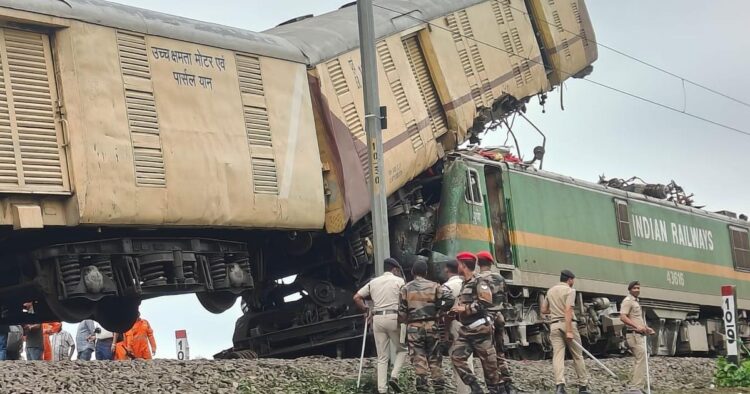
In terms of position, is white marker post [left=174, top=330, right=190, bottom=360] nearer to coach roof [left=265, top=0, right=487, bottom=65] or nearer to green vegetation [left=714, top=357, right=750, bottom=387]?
coach roof [left=265, top=0, right=487, bottom=65]

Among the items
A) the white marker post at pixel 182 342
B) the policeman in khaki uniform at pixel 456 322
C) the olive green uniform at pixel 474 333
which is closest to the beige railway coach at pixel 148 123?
the policeman in khaki uniform at pixel 456 322

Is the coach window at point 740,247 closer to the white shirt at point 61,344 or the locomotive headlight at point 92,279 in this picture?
the white shirt at point 61,344

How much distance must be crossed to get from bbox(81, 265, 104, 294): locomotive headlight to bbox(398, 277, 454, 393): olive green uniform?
3.20 meters

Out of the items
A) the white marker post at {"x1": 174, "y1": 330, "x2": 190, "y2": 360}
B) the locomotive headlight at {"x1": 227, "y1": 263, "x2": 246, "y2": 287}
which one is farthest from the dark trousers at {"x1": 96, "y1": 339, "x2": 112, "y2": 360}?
the locomotive headlight at {"x1": 227, "y1": 263, "x2": 246, "y2": 287}

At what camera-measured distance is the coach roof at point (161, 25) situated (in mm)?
11516

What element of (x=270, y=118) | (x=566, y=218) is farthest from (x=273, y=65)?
(x=566, y=218)

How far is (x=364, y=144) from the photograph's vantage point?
15.2 metres

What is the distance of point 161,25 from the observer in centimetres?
1277

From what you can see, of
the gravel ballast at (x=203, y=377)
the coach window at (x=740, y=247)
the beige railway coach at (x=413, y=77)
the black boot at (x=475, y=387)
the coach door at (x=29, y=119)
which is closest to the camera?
the gravel ballast at (x=203, y=377)

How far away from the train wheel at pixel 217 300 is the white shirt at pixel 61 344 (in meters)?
4.76

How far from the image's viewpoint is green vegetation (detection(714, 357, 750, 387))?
15803 millimetres

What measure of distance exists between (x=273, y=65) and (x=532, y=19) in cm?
755

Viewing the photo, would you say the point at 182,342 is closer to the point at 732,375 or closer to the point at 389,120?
the point at 389,120

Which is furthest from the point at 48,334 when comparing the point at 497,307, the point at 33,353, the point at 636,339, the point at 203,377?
the point at 636,339
